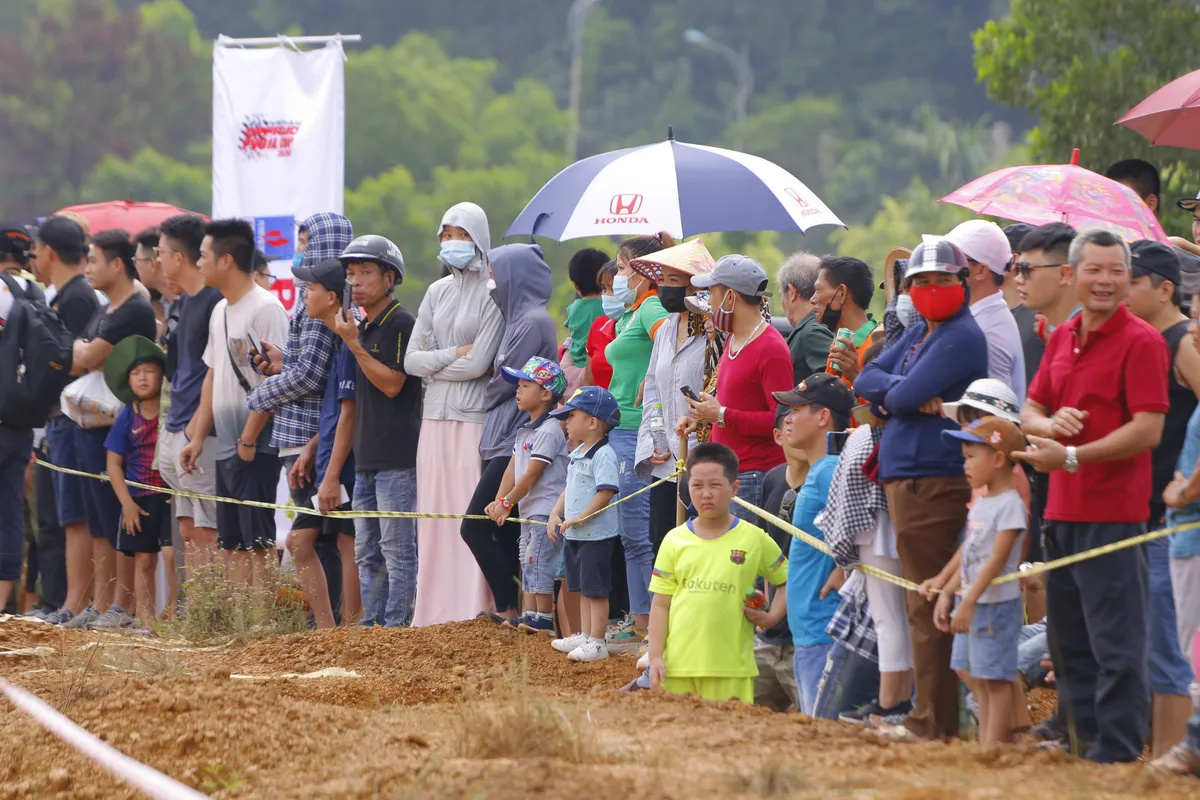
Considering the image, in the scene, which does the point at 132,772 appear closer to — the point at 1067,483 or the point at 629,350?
the point at 1067,483

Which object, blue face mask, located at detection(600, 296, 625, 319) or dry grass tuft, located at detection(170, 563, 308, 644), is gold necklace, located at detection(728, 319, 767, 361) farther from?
dry grass tuft, located at detection(170, 563, 308, 644)

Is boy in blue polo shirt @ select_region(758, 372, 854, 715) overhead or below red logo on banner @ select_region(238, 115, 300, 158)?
below

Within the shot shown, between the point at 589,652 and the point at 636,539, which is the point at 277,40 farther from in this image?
the point at 589,652

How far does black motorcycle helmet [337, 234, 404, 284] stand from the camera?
32.4 feet

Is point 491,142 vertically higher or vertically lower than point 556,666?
higher

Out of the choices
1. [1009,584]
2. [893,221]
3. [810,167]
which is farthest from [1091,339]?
[810,167]

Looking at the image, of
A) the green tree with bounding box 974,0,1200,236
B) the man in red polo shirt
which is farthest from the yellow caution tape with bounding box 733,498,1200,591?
the green tree with bounding box 974,0,1200,236

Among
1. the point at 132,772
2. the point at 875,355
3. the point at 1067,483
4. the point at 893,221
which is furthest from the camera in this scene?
the point at 893,221

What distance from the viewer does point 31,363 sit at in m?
10.9

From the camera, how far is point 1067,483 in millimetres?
5855

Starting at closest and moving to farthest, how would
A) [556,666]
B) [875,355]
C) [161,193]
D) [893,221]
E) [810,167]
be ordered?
[875,355] < [556,666] < [893,221] < [161,193] < [810,167]

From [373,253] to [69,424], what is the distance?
3046 millimetres

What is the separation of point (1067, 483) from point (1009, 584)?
0.41 meters

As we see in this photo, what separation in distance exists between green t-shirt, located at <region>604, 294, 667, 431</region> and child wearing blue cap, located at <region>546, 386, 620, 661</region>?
30 cm
